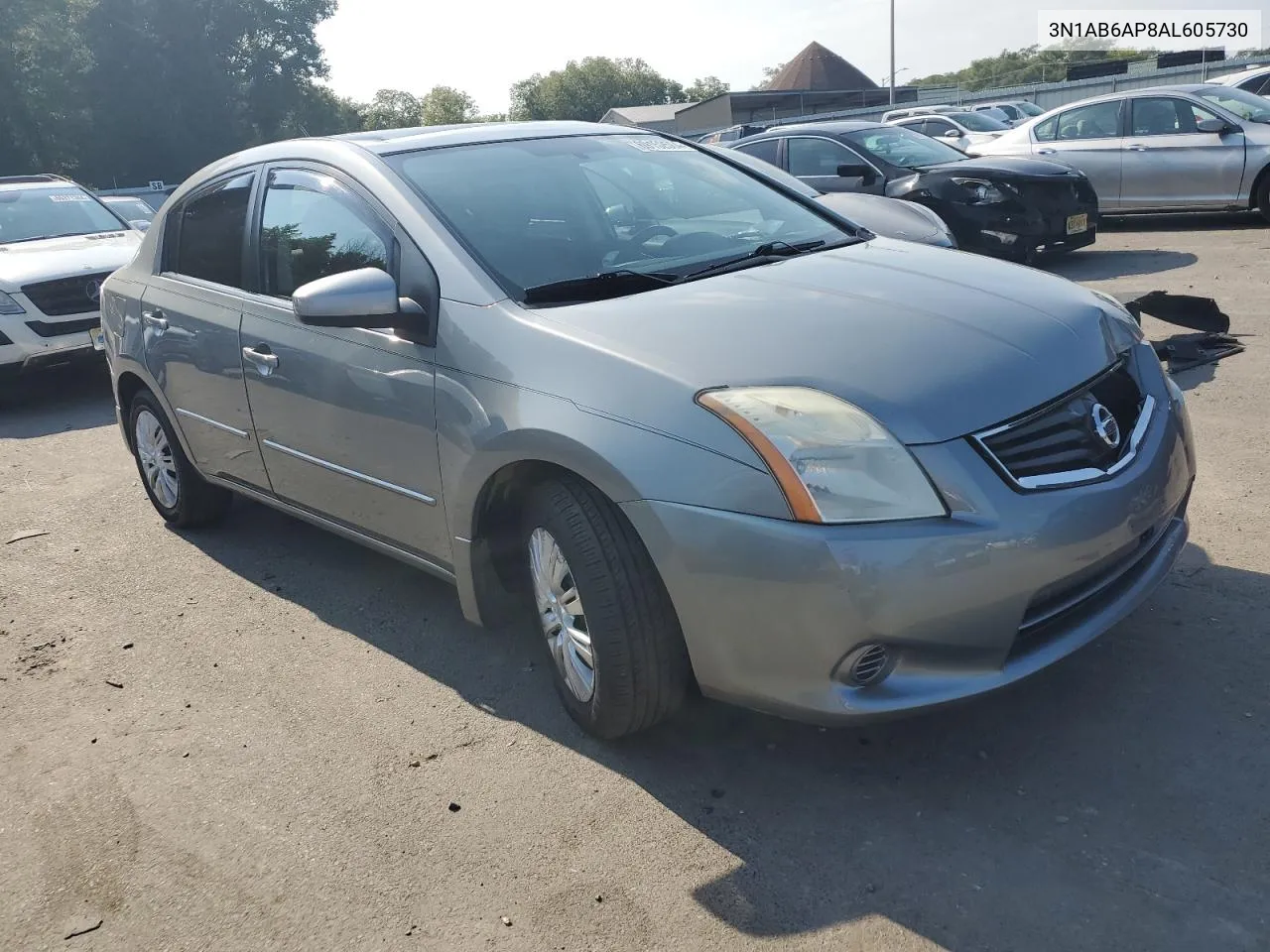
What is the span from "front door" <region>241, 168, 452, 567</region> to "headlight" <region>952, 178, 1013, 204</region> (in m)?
7.14

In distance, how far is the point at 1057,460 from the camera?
274 centimetres

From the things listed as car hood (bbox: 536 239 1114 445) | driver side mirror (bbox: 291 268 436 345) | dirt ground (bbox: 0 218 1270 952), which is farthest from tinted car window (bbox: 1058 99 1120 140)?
driver side mirror (bbox: 291 268 436 345)

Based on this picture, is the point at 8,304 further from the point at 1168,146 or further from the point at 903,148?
the point at 1168,146

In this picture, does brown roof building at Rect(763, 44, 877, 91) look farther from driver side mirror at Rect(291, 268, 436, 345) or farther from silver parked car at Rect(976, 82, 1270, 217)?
driver side mirror at Rect(291, 268, 436, 345)

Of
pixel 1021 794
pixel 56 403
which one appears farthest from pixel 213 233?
pixel 56 403

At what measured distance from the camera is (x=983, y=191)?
32.3 ft

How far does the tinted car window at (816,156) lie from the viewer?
1081 cm

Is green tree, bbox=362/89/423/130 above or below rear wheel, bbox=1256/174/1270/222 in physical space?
above

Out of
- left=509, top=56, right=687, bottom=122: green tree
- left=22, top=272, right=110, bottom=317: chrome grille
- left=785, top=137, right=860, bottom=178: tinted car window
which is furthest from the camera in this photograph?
left=509, top=56, right=687, bottom=122: green tree

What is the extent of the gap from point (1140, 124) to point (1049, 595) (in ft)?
36.3

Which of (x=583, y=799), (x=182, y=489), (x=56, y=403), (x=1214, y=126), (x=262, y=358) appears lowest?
(x=56, y=403)

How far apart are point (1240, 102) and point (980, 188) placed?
158 inches

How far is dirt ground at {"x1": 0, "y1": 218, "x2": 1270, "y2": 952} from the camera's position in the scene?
250cm

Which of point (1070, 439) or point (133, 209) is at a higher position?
point (133, 209)
